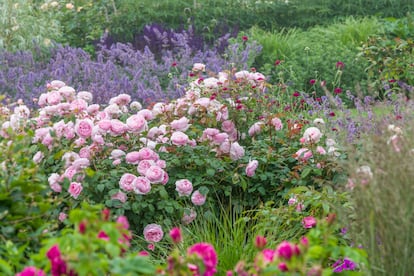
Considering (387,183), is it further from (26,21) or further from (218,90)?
(26,21)

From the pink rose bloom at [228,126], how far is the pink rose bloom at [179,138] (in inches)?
19.5

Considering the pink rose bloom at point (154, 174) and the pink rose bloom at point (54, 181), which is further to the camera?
the pink rose bloom at point (154, 174)

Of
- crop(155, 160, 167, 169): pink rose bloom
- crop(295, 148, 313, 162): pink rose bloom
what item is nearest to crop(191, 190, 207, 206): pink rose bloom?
crop(155, 160, 167, 169): pink rose bloom

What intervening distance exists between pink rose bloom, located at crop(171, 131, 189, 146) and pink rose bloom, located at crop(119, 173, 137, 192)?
0.38 meters

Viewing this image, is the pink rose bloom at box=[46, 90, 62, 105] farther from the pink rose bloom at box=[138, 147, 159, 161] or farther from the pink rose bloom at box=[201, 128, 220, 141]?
the pink rose bloom at box=[201, 128, 220, 141]

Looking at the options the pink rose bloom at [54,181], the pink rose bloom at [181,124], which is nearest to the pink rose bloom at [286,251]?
the pink rose bloom at [54,181]

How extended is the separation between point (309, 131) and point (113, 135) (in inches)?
45.7

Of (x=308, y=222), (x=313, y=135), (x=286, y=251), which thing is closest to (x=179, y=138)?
(x=313, y=135)

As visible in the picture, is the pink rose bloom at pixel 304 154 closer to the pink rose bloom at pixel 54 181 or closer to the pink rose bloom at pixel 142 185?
the pink rose bloom at pixel 142 185

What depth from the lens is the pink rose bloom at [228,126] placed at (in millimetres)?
4602

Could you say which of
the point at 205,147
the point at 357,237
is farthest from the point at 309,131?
the point at 357,237

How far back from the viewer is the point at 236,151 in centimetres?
432

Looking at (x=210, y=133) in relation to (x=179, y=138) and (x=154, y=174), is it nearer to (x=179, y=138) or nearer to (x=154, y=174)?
(x=179, y=138)

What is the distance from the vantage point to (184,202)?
443 cm
